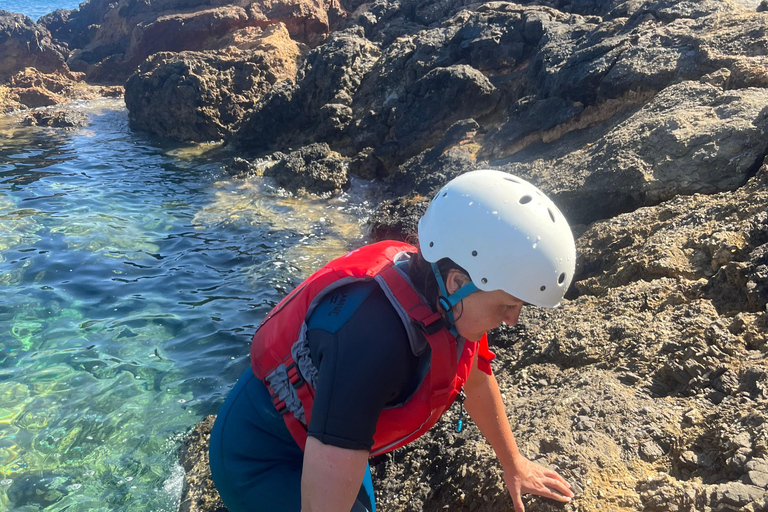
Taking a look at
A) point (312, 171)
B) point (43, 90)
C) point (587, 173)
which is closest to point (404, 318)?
point (587, 173)

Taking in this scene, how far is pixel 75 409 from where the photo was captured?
455 cm

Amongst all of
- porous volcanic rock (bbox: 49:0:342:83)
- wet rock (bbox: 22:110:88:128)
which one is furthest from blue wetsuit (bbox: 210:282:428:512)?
porous volcanic rock (bbox: 49:0:342:83)

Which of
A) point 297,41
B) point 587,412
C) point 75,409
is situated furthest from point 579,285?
point 297,41

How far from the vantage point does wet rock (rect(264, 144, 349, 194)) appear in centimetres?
1007

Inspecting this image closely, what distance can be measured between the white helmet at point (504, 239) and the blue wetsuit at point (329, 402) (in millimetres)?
316

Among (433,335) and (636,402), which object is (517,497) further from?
A: (433,335)

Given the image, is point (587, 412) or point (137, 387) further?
point (137, 387)

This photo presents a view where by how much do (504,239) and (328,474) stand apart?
3.15 feet

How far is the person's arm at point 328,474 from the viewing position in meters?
1.67

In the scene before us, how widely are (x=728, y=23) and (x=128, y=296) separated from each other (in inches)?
320

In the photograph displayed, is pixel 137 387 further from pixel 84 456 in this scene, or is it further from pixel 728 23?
pixel 728 23

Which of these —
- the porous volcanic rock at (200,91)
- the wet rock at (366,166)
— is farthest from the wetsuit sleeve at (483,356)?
the porous volcanic rock at (200,91)

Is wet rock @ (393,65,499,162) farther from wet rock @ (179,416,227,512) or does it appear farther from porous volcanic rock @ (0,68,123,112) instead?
porous volcanic rock @ (0,68,123,112)

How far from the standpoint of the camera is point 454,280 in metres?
1.94
